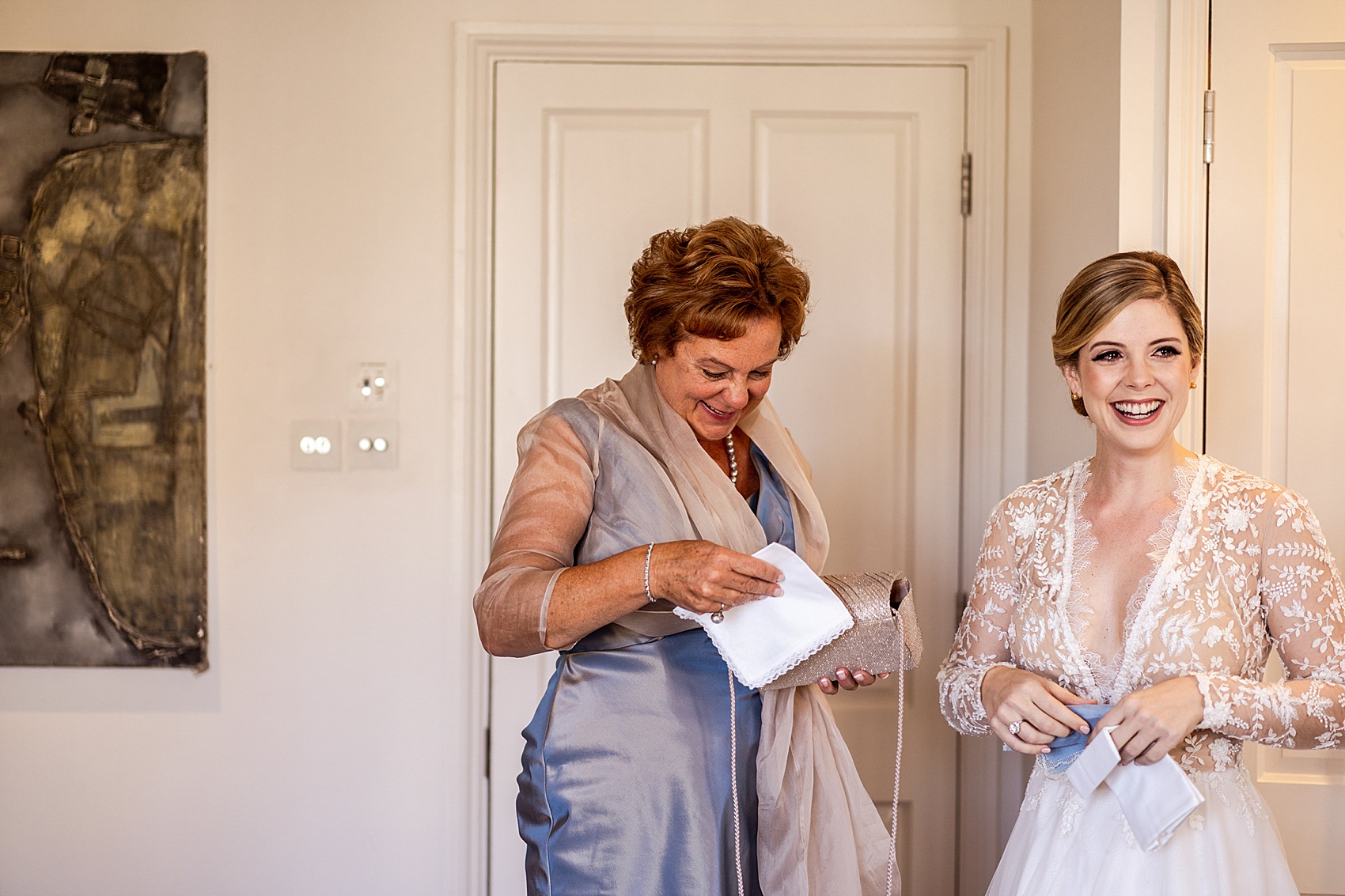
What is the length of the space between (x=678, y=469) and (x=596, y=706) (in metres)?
0.36

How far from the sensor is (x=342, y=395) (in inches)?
93.6

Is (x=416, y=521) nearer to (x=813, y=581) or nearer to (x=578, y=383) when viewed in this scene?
(x=578, y=383)

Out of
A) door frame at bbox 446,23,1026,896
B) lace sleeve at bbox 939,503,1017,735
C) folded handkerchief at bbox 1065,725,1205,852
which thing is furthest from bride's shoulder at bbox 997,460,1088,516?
door frame at bbox 446,23,1026,896

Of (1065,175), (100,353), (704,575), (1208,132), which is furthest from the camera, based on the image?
(100,353)

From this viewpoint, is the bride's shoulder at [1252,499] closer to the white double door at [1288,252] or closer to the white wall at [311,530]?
the white double door at [1288,252]

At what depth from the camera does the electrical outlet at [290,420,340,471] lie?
7.79 ft

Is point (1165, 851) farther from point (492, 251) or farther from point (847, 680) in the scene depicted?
point (492, 251)

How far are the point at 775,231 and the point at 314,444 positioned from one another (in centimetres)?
117

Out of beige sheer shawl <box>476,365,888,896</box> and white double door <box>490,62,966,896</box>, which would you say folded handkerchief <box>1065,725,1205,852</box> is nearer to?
beige sheer shawl <box>476,365,888,896</box>

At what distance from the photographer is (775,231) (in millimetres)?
2408

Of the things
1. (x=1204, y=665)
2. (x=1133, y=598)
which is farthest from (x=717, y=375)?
(x=1204, y=665)

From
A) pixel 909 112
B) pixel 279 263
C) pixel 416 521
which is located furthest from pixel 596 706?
pixel 909 112

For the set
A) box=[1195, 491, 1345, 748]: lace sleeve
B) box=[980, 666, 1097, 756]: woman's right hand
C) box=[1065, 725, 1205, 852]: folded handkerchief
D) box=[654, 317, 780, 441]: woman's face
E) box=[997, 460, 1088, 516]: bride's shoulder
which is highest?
box=[654, 317, 780, 441]: woman's face

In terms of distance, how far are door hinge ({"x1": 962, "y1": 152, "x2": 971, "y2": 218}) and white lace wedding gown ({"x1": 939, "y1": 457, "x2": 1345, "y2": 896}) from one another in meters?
1.07
